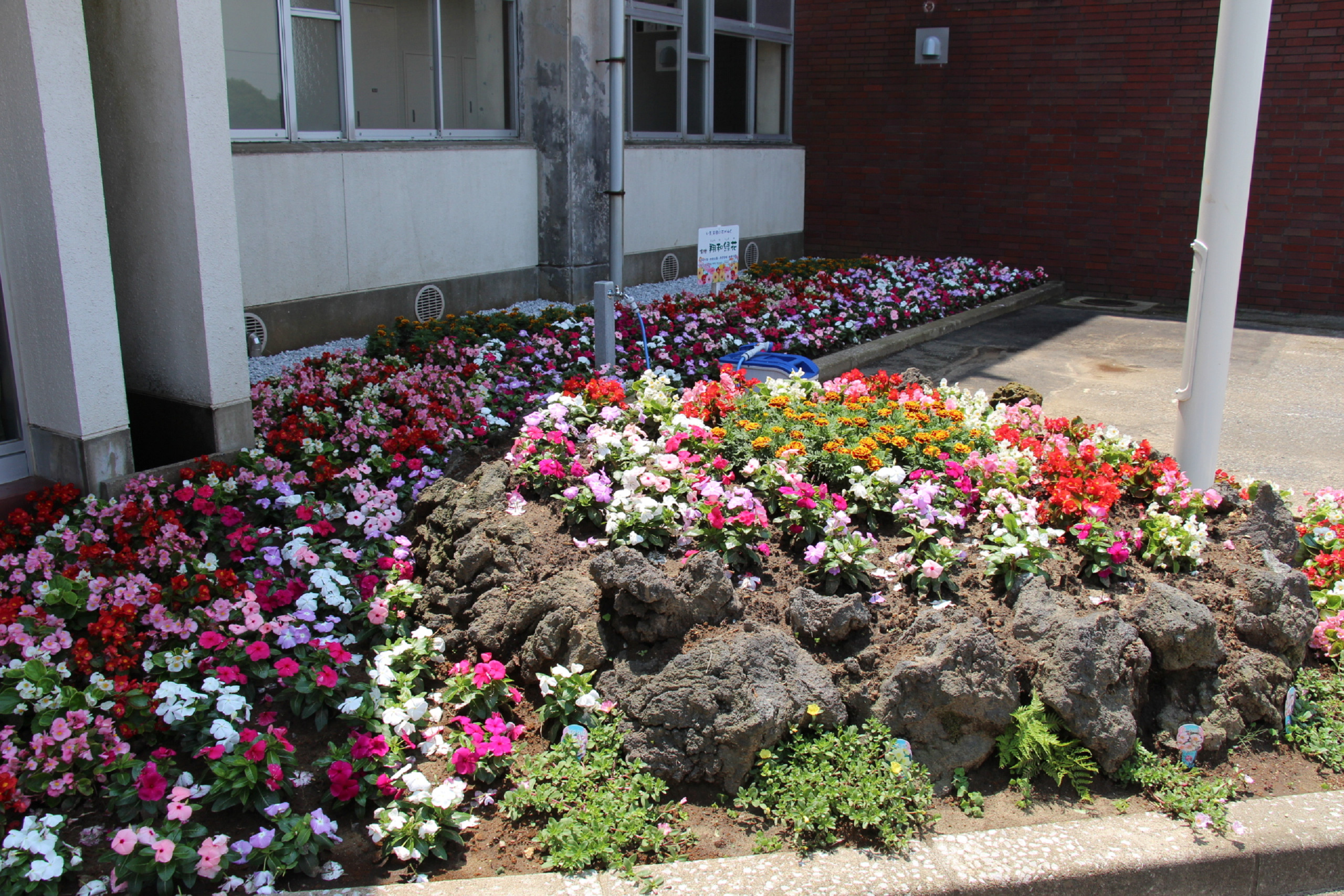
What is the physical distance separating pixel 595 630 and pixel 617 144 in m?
6.34

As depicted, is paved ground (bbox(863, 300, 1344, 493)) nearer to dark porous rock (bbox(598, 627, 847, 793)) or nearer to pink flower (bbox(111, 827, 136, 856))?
dark porous rock (bbox(598, 627, 847, 793))

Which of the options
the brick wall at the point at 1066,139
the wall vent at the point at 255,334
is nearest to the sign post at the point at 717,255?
the wall vent at the point at 255,334

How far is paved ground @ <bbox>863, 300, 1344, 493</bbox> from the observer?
22.2 ft

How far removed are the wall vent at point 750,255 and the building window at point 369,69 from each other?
4.20m

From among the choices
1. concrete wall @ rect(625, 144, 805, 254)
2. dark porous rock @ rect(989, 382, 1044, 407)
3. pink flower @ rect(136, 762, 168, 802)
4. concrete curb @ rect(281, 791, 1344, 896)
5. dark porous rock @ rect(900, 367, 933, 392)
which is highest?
concrete wall @ rect(625, 144, 805, 254)

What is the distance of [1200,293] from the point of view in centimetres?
Result: 458

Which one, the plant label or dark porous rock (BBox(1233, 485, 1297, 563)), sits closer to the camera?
the plant label

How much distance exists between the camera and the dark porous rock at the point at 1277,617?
366 centimetres

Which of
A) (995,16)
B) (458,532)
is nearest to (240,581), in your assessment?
(458,532)

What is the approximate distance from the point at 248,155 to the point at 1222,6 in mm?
5789

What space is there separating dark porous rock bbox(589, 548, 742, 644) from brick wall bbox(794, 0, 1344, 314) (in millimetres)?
11402

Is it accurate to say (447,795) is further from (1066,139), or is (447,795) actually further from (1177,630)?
(1066,139)

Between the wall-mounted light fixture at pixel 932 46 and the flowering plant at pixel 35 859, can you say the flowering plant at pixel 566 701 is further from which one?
the wall-mounted light fixture at pixel 932 46

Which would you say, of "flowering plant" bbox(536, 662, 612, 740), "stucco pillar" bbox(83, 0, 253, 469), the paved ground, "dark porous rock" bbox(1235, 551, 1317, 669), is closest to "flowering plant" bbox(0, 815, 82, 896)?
"flowering plant" bbox(536, 662, 612, 740)
